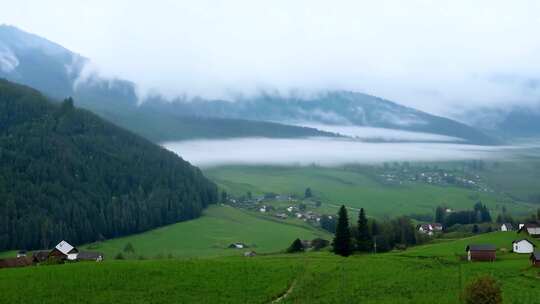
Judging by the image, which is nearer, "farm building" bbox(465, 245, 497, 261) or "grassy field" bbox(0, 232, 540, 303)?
"grassy field" bbox(0, 232, 540, 303)

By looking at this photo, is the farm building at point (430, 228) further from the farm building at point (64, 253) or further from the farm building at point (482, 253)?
the farm building at point (64, 253)

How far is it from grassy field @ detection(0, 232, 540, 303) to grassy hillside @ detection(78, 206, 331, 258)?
4530cm

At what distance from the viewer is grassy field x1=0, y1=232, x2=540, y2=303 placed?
62.6 meters

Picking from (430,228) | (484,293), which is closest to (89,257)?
(484,293)

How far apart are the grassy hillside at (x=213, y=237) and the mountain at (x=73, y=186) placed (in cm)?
655

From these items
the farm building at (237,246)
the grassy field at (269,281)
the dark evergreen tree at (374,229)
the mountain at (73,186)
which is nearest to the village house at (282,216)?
the mountain at (73,186)

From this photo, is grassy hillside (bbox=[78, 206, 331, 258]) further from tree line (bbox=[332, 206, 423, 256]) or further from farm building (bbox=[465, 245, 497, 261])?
farm building (bbox=[465, 245, 497, 261])

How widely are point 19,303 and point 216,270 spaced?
21.0 metres

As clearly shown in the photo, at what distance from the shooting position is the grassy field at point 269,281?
6256cm

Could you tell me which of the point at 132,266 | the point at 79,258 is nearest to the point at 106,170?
the point at 79,258

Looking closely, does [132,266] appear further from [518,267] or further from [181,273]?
[518,267]

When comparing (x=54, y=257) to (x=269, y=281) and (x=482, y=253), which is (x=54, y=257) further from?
(x=482, y=253)

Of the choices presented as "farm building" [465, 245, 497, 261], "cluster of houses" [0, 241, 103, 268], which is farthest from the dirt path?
"cluster of houses" [0, 241, 103, 268]

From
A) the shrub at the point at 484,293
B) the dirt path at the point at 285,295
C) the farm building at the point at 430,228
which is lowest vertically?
the farm building at the point at 430,228
